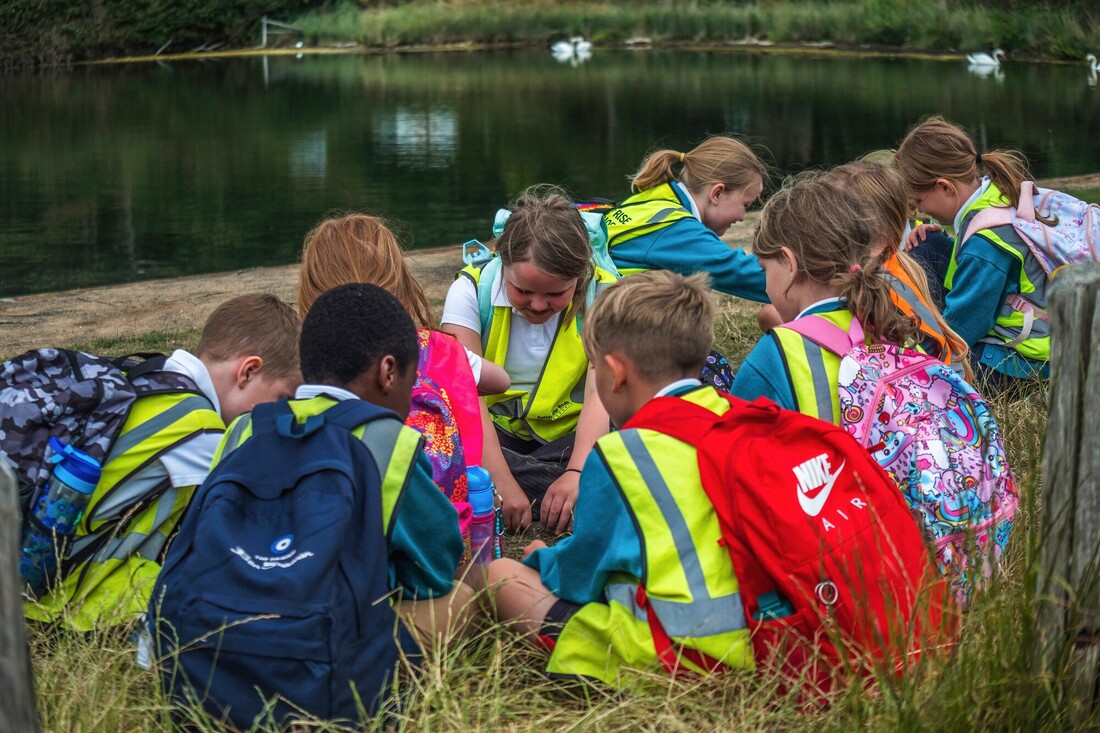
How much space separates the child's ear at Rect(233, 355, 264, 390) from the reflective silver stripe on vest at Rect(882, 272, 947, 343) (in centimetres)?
147

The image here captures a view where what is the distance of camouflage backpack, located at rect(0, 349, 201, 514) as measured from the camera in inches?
99.7

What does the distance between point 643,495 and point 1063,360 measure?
0.73 m

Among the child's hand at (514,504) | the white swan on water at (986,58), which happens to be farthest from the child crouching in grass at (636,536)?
the white swan on water at (986,58)

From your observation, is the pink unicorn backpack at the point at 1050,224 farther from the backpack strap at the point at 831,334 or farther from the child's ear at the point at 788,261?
the backpack strap at the point at 831,334

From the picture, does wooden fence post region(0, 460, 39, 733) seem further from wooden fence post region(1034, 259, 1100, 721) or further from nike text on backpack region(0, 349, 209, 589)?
wooden fence post region(1034, 259, 1100, 721)

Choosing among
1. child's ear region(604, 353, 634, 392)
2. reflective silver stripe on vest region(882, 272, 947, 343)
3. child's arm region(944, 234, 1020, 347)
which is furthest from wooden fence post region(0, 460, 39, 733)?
child's arm region(944, 234, 1020, 347)

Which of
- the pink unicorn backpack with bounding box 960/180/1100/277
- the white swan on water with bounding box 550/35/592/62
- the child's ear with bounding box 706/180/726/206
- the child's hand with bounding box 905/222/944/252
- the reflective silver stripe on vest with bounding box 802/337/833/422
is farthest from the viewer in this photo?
the white swan on water with bounding box 550/35/592/62

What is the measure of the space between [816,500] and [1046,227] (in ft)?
6.97

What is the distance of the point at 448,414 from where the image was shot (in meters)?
2.99

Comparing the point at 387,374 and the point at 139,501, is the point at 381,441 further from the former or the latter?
the point at 139,501

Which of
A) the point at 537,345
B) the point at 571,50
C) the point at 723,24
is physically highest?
the point at 723,24

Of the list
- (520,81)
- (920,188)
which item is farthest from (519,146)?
(920,188)

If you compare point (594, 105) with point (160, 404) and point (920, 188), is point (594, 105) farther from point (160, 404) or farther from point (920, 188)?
point (160, 404)

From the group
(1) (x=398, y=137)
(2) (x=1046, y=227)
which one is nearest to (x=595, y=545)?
(2) (x=1046, y=227)
